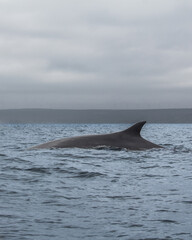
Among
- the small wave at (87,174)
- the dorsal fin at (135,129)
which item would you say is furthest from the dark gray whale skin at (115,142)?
the small wave at (87,174)

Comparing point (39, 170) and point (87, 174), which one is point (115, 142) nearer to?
point (39, 170)

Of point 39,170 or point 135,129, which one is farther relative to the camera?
point 135,129

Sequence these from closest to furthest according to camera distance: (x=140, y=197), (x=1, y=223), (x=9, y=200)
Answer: (x=1, y=223) < (x=9, y=200) < (x=140, y=197)

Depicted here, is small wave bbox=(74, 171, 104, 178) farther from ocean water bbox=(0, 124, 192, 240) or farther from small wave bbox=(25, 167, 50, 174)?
small wave bbox=(25, 167, 50, 174)

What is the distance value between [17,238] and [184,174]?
684cm

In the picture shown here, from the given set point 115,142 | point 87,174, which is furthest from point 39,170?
point 115,142

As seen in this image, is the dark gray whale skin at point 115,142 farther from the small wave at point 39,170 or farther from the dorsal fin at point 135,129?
the small wave at point 39,170

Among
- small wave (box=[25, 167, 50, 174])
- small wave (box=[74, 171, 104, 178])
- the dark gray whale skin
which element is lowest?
small wave (box=[25, 167, 50, 174])

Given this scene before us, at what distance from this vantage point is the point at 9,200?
7023mm

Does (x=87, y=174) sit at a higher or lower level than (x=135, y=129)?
lower

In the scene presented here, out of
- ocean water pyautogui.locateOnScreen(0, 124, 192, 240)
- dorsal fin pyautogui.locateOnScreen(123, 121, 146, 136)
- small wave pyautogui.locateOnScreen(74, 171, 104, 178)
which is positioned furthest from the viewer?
dorsal fin pyautogui.locateOnScreen(123, 121, 146, 136)

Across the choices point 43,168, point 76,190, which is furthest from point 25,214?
point 43,168

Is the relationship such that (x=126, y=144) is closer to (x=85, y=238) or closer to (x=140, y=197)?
(x=140, y=197)

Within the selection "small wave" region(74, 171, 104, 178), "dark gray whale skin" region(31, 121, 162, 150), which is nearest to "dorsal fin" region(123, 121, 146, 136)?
"dark gray whale skin" region(31, 121, 162, 150)
